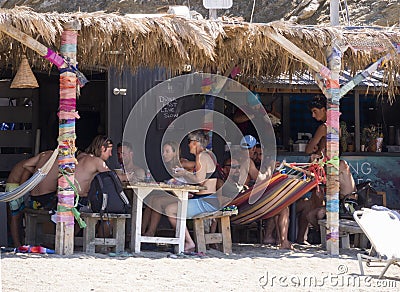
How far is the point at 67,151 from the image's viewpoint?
22.6 feet

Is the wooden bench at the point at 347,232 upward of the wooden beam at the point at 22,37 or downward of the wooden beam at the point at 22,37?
downward

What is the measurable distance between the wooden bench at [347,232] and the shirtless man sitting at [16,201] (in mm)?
3123

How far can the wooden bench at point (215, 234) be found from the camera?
23.9ft

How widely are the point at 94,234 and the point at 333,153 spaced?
251cm

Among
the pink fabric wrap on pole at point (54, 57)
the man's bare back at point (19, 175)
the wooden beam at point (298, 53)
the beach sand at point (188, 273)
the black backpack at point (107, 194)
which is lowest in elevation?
the beach sand at point (188, 273)

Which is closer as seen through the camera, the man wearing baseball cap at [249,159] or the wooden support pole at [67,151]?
the wooden support pole at [67,151]

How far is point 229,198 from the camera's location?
7.66m

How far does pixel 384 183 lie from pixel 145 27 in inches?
185

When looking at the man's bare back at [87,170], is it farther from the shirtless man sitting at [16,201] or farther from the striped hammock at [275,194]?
the striped hammock at [275,194]

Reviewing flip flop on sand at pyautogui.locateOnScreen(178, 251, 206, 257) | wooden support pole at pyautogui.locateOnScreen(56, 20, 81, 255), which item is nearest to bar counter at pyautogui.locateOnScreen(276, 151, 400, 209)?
flip flop on sand at pyautogui.locateOnScreen(178, 251, 206, 257)

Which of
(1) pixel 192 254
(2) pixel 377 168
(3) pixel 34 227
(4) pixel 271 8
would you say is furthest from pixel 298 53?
(4) pixel 271 8

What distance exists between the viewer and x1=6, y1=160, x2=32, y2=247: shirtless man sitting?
7.47 m

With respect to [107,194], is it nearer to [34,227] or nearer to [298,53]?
[34,227]

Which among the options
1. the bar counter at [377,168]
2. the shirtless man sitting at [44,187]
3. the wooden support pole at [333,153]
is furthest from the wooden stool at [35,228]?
the bar counter at [377,168]
